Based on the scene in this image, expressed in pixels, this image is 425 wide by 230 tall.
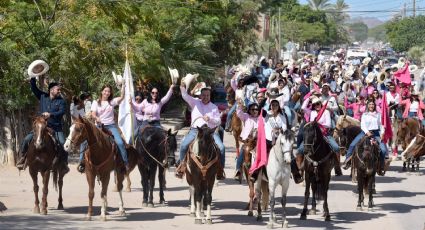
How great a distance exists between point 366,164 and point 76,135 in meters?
6.59

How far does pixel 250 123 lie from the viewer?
21125 mm

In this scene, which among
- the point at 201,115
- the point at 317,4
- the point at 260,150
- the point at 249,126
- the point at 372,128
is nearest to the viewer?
the point at 260,150

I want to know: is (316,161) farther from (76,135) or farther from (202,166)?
(76,135)

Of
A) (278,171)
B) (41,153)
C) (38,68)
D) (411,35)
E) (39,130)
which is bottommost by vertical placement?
(278,171)

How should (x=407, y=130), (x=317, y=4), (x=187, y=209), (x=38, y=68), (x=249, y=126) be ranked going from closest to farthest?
(x=249, y=126), (x=187, y=209), (x=38, y=68), (x=407, y=130), (x=317, y=4)

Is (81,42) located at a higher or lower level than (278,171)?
higher

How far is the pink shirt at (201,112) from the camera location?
19.7 meters

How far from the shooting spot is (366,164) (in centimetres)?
2209

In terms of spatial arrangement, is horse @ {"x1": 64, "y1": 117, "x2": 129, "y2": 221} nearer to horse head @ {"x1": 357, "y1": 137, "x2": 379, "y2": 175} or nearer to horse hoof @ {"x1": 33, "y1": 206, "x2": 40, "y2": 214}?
horse hoof @ {"x1": 33, "y1": 206, "x2": 40, "y2": 214}

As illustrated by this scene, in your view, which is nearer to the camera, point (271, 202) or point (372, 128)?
point (271, 202)

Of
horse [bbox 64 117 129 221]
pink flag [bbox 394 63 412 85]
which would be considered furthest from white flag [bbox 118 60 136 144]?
pink flag [bbox 394 63 412 85]

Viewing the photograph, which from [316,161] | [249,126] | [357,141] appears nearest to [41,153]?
[249,126]

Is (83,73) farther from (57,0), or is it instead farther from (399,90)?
(399,90)

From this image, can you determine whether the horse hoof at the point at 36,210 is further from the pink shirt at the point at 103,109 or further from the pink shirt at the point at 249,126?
the pink shirt at the point at 249,126
